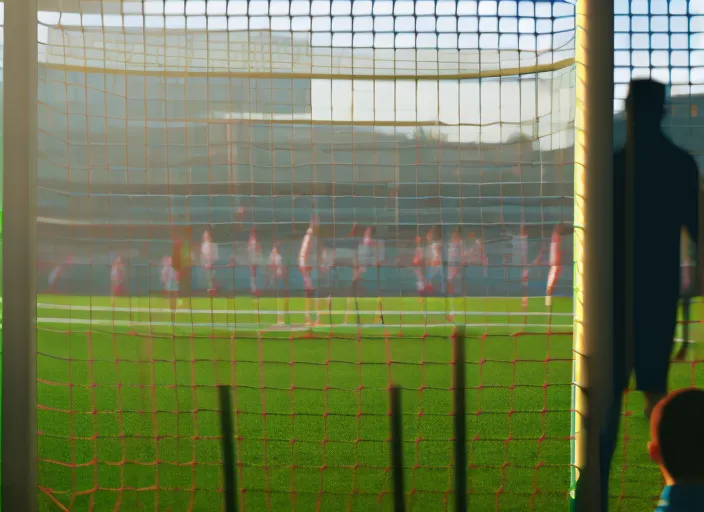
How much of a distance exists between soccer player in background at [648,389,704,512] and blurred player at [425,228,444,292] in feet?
36.2

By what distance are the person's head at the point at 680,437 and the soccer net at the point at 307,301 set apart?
46cm

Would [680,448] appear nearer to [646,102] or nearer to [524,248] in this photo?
[646,102]

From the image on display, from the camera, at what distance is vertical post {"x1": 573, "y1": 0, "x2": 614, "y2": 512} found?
1431mm

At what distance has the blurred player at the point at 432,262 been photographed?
12826 millimetres

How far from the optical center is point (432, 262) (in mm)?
12969

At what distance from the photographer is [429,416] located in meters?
4.06

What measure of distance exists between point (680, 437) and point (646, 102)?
50.1 inches

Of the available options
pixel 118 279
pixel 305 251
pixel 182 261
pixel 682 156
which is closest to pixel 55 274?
pixel 118 279

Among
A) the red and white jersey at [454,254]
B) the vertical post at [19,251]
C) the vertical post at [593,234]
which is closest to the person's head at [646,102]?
the vertical post at [593,234]

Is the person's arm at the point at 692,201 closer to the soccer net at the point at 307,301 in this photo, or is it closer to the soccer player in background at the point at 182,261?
the soccer net at the point at 307,301

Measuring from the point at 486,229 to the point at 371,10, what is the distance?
12.8 metres

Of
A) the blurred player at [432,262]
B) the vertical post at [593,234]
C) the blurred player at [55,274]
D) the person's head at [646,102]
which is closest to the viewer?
the vertical post at [593,234]

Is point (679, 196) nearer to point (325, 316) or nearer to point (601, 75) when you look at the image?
point (601, 75)

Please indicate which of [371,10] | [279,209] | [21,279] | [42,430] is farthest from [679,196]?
[279,209]
